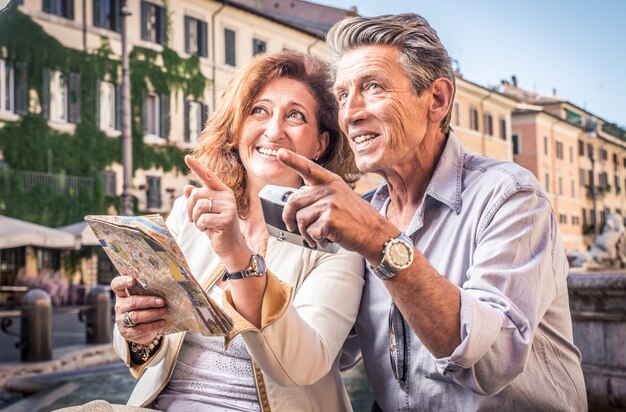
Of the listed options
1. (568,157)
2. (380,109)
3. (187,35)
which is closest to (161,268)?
(380,109)

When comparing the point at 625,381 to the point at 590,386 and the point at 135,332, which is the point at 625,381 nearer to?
the point at 590,386

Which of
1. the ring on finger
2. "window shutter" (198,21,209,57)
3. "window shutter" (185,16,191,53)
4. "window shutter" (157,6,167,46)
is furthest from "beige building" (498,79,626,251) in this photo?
the ring on finger

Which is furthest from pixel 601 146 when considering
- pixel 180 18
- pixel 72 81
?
pixel 72 81

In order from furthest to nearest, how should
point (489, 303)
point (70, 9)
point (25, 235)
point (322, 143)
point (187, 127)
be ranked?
point (187, 127), point (70, 9), point (25, 235), point (322, 143), point (489, 303)

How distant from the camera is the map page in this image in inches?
52.6

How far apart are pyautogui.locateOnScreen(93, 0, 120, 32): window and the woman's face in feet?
51.8

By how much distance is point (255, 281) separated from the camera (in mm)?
1433

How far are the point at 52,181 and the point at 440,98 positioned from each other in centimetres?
1486

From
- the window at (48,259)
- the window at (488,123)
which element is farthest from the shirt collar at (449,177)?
the window at (488,123)

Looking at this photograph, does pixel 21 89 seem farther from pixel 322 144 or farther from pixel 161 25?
pixel 322 144

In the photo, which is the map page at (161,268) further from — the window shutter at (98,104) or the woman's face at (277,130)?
the window shutter at (98,104)

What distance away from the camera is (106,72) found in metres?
16.9

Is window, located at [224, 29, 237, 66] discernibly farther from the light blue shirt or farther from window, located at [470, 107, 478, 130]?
the light blue shirt

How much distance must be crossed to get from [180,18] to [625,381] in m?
16.9
